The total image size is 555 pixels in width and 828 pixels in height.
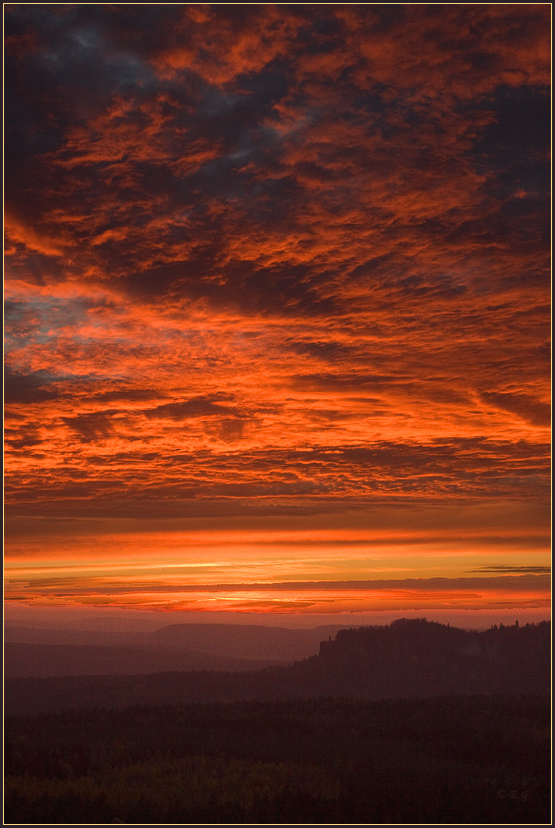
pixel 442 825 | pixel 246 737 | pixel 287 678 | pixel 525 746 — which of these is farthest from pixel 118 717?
pixel 287 678

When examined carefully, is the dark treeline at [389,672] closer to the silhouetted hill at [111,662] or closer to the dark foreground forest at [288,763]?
the silhouetted hill at [111,662]

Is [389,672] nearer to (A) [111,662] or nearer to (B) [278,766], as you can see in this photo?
(A) [111,662]

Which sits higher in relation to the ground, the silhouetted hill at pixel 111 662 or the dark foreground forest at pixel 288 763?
the dark foreground forest at pixel 288 763

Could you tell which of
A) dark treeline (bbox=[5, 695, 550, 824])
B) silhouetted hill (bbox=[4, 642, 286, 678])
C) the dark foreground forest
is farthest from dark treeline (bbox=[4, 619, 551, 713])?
dark treeline (bbox=[5, 695, 550, 824])

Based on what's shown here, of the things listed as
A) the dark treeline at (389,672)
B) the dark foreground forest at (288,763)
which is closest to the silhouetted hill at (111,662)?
the dark treeline at (389,672)

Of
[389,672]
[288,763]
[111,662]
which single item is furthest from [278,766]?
[111,662]

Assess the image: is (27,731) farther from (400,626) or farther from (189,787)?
(400,626)
